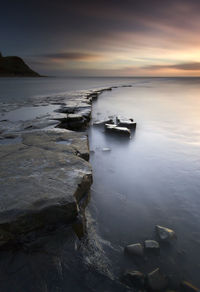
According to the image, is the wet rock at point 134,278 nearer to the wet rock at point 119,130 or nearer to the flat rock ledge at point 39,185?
the flat rock ledge at point 39,185

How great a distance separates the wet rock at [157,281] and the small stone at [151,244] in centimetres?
18

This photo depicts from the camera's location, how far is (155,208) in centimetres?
199

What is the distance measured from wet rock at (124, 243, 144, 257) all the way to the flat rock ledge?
485 millimetres

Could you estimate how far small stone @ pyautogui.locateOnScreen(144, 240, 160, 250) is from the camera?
58.2 inches

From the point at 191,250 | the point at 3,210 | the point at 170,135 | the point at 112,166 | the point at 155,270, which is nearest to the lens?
the point at 3,210

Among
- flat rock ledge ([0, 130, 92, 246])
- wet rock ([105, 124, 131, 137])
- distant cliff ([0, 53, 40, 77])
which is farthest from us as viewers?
distant cliff ([0, 53, 40, 77])

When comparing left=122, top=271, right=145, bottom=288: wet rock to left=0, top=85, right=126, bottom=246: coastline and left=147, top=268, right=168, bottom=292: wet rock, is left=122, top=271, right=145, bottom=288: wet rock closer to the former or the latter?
left=147, top=268, right=168, bottom=292: wet rock

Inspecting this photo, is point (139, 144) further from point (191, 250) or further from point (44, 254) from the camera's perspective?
point (44, 254)

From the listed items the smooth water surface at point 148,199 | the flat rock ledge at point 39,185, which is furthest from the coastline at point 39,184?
the smooth water surface at point 148,199

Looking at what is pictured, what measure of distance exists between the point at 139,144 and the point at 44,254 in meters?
3.08

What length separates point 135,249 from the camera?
146cm

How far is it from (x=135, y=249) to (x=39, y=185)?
85cm

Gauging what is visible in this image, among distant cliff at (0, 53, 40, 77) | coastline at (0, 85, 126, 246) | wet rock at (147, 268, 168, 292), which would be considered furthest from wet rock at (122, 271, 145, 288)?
distant cliff at (0, 53, 40, 77)

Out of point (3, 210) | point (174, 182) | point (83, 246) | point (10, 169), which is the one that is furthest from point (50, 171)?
point (174, 182)
